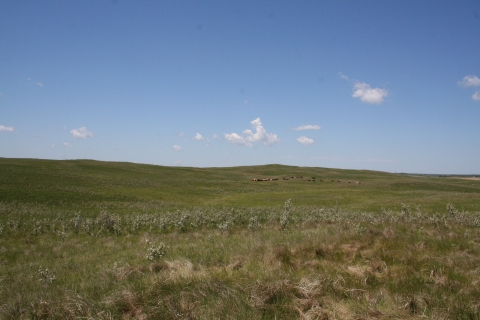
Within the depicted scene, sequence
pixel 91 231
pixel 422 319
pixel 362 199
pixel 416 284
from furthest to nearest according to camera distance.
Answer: pixel 362 199
pixel 91 231
pixel 416 284
pixel 422 319

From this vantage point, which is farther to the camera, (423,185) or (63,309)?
(423,185)

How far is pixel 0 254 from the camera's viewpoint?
12875 mm

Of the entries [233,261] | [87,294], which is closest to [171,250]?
[233,261]

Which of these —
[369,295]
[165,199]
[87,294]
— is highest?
[369,295]

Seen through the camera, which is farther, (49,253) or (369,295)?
(49,253)

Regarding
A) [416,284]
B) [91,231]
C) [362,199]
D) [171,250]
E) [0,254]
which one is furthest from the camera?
[362,199]

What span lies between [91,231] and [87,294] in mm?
15002

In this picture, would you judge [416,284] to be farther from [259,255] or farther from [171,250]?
[171,250]

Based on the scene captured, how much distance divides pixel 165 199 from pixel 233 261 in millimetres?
37010

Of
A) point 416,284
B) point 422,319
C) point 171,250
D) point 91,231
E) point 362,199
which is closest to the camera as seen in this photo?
point 422,319

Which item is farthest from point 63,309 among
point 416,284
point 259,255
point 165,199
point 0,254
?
point 165,199

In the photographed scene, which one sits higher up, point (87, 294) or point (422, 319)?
point (422, 319)

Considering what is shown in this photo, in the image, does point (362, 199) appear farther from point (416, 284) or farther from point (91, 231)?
point (416, 284)

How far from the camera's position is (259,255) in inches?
301
